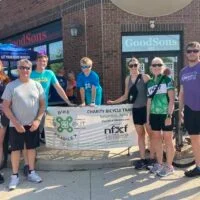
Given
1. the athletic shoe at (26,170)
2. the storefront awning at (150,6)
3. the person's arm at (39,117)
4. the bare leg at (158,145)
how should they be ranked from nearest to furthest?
the storefront awning at (150,6)
the person's arm at (39,117)
the bare leg at (158,145)
the athletic shoe at (26,170)

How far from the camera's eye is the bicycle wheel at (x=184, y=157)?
652 centimetres

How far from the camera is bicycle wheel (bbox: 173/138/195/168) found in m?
6.52

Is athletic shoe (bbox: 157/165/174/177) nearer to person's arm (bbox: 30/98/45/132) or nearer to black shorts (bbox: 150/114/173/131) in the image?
black shorts (bbox: 150/114/173/131)

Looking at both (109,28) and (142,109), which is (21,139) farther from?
(109,28)

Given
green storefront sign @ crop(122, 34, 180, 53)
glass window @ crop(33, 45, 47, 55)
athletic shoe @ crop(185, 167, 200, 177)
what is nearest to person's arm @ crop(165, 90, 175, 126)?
athletic shoe @ crop(185, 167, 200, 177)

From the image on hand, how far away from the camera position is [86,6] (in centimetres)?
1242

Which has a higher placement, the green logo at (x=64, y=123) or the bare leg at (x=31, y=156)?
the green logo at (x=64, y=123)

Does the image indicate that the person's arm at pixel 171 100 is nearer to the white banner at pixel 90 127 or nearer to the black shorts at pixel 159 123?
the black shorts at pixel 159 123

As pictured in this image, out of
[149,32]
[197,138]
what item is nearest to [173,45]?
[149,32]

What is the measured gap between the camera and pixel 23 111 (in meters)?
Answer: 5.72

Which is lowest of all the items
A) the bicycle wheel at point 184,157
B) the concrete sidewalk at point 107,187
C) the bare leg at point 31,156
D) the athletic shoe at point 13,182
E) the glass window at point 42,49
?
the concrete sidewalk at point 107,187

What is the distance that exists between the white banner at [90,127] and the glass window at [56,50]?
734 cm

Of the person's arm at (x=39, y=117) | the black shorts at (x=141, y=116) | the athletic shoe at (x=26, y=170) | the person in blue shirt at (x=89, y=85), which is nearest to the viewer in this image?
the person's arm at (x=39, y=117)

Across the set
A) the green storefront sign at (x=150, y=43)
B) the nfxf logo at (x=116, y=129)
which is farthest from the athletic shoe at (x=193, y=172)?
the green storefront sign at (x=150, y=43)
